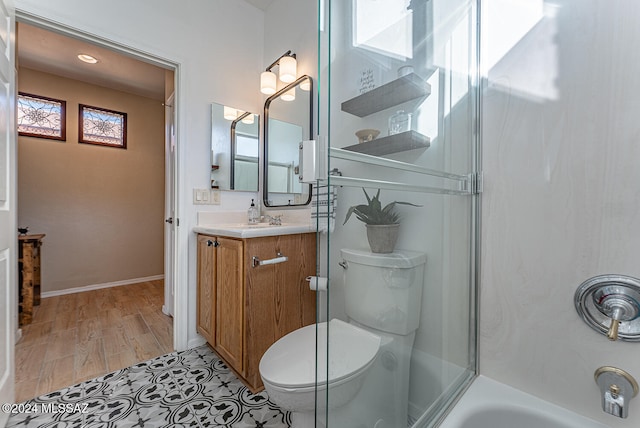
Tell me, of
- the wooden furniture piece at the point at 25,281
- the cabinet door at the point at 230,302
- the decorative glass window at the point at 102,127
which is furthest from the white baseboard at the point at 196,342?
the decorative glass window at the point at 102,127

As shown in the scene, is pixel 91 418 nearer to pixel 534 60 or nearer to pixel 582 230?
pixel 582 230

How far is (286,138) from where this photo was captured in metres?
2.05

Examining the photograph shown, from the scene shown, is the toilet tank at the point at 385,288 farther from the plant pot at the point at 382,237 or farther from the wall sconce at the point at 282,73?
the wall sconce at the point at 282,73

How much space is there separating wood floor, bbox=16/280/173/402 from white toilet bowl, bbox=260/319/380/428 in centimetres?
124

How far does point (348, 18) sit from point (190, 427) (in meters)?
1.69

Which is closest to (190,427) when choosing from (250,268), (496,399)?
A: (250,268)

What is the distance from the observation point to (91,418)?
124cm

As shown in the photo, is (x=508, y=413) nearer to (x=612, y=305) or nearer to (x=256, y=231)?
(x=612, y=305)

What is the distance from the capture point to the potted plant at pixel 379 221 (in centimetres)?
77

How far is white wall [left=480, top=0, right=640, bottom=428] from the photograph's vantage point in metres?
0.80

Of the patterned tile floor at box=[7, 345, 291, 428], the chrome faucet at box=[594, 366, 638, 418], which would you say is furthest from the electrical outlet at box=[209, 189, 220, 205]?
the chrome faucet at box=[594, 366, 638, 418]

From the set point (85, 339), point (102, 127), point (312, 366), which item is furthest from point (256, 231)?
point (102, 127)

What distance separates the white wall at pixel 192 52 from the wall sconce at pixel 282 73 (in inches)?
6.6

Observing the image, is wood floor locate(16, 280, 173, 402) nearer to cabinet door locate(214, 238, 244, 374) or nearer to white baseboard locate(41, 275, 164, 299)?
white baseboard locate(41, 275, 164, 299)
